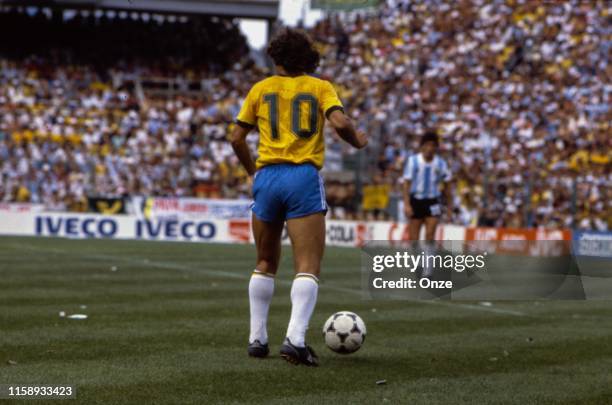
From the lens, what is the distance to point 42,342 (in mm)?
7094

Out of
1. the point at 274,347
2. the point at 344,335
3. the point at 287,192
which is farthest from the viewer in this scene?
the point at 274,347

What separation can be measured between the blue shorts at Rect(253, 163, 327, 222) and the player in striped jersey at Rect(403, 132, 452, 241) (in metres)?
7.13

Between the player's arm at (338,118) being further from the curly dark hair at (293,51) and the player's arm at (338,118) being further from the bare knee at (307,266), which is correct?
the bare knee at (307,266)

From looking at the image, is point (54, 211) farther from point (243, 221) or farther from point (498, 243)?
point (498, 243)

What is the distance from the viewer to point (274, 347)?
718cm

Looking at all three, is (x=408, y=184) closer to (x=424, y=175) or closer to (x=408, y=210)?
(x=424, y=175)

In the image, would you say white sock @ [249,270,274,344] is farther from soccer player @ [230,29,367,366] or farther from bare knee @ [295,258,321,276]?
bare knee @ [295,258,321,276]

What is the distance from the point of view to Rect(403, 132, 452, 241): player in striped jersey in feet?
44.3

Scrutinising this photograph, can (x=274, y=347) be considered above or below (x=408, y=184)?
below

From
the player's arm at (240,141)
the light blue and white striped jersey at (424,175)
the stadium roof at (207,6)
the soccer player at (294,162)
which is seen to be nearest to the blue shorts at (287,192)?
the soccer player at (294,162)

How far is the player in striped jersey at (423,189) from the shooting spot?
1351 cm

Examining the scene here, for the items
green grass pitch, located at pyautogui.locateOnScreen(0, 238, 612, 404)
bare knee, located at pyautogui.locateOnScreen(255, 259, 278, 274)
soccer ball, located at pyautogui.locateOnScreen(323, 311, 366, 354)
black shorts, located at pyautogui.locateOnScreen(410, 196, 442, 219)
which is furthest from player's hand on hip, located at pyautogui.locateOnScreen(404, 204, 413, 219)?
bare knee, located at pyautogui.locateOnScreen(255, 259, 278, 274)

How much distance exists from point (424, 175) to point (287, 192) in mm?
7448

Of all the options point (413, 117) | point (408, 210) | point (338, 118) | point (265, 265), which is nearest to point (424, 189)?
point (408, 210)
